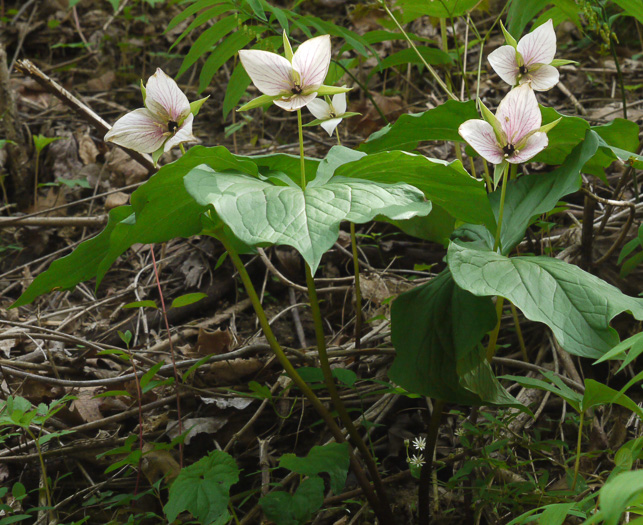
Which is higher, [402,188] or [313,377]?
[402,188]

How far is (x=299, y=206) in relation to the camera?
3.01 feet

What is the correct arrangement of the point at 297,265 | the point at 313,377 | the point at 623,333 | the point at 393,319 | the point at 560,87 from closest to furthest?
the point at 393,319 → the point at 313,377 → the point at 623,333 → the point at 297,265 → the point at 560,87

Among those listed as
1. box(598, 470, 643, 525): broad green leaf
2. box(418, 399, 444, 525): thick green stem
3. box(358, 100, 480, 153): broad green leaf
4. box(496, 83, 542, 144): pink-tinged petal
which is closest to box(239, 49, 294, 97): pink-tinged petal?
box(358, 100, 480, 153): broad green leaf

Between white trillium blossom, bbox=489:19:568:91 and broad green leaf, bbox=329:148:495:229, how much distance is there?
1.11 feet

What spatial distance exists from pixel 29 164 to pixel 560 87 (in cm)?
281

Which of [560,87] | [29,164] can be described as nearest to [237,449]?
[29,164]

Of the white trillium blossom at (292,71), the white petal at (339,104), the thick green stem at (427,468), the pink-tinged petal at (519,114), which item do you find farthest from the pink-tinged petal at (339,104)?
the thick green stem at (427,468)

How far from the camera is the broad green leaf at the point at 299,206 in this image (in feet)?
2.76

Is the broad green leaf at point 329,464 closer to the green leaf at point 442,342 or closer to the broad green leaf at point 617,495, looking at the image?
the green leaf at point 442,342

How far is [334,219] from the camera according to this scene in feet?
2.84

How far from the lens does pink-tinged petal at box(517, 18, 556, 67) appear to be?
122 cm

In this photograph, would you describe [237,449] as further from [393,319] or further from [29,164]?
[29,164]

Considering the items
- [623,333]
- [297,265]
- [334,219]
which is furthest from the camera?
[297,265]

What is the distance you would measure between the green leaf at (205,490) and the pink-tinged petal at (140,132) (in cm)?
70
